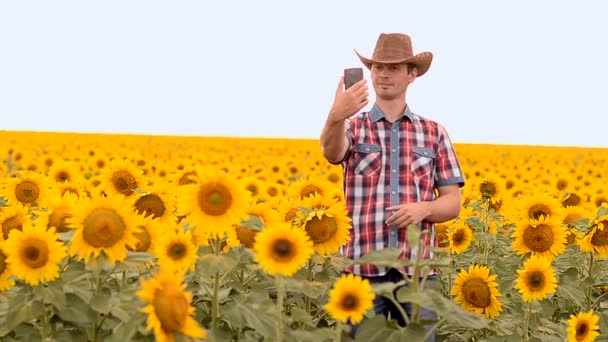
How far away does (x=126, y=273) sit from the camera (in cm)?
406

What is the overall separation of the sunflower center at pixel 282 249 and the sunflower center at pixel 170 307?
0.61 m

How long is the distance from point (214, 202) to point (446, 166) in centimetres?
187

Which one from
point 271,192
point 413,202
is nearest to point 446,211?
point 413,202

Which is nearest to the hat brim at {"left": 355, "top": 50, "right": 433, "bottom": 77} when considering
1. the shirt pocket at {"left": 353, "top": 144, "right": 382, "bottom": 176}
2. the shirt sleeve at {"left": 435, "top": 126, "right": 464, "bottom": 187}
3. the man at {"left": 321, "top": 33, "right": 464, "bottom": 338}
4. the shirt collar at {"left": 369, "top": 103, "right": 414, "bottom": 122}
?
the man at {"left": 321, "top": 33, "right": 464, "bottom": 338}

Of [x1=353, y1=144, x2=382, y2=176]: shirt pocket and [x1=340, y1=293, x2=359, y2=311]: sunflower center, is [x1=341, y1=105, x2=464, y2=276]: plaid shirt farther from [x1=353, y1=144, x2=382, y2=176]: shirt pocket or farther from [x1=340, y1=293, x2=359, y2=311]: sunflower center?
[x1=340, y1=293, x2=359, y2=311]: sunflower center

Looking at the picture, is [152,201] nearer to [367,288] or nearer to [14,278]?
[14,278]

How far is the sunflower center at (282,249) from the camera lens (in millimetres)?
3328

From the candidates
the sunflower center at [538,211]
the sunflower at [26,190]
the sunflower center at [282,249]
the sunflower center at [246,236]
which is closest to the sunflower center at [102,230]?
the sunflower center at [282,249]

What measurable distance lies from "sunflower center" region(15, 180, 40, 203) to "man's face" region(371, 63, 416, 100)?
9.01 ft

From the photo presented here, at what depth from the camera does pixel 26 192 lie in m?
6.02

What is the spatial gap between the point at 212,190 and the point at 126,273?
85 cm

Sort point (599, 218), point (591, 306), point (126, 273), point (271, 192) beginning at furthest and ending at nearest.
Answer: point (271, 192) < point (591, 306) < point (599, 218) < point (126, 273)

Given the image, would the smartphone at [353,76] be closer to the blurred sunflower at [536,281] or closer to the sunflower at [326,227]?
the sunflower at [326,227]

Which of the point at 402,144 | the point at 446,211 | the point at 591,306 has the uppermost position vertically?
the point at 402,144
